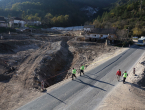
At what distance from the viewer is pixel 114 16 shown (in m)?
75.4

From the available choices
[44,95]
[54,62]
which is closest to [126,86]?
[44,95]

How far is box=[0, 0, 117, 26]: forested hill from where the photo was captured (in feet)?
282

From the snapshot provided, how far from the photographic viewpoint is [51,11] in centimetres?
10869

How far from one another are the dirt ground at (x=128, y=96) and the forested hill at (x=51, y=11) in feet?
244

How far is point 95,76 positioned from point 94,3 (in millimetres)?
169885

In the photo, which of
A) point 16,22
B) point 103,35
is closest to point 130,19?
point 103,35

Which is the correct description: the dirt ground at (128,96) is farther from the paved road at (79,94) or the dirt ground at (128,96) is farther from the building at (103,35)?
the building at (103,35)

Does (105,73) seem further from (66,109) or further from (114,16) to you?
(114,16)

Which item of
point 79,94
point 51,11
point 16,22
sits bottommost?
point 79,94

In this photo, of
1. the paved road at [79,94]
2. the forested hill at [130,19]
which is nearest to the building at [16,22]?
the forested hill at [130,19]

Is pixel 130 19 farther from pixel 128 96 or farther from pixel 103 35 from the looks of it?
pixel 128 96

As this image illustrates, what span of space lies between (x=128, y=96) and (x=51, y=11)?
110922mm

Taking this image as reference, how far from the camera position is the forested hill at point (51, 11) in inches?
3383

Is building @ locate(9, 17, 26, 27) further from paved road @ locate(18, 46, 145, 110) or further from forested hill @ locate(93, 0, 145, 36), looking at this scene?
paved road @ locate(18, 46, 145, 110)
